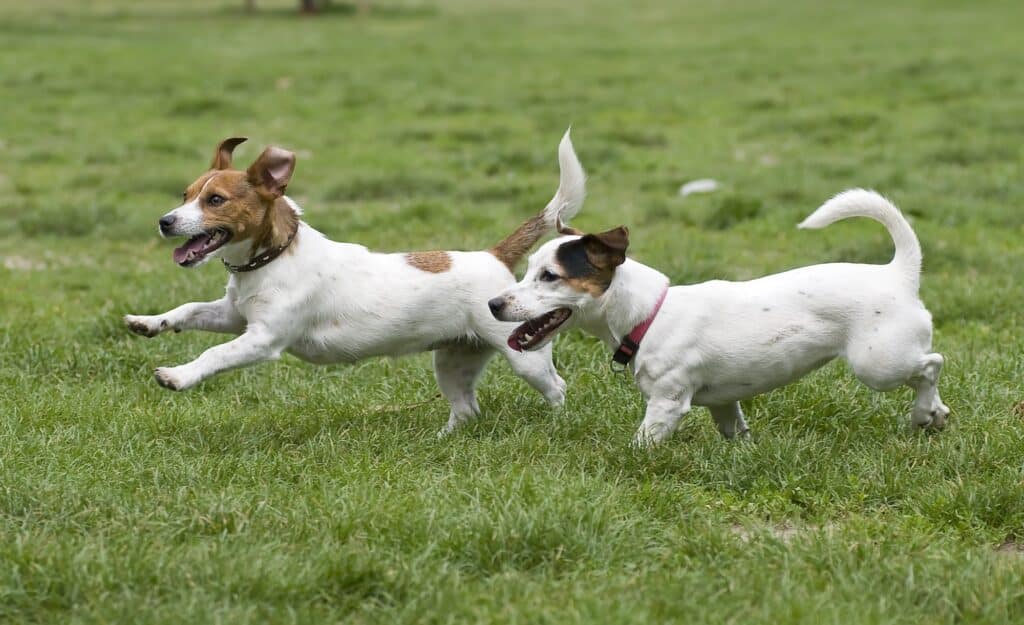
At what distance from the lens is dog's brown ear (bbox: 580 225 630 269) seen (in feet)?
16.6

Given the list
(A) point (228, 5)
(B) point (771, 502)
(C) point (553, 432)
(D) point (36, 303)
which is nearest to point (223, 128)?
(D) point (36, 303)

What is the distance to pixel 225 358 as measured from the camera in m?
5.38

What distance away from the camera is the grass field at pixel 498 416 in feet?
12.9

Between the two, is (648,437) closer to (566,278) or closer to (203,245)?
(566,278)

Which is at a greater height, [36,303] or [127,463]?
[127,463]

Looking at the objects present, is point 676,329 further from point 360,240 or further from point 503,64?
point 503,64

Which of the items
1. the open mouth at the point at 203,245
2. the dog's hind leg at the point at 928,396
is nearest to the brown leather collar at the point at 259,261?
the open mouth at the point at 203,245

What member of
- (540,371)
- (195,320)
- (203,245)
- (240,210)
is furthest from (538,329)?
(195,320)

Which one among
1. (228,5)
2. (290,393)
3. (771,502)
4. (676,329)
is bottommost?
(228,5)

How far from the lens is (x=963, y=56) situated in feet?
66.0

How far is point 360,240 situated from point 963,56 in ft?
44.6

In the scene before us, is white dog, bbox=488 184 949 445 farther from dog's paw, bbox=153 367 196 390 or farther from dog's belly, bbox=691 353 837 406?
dog's paw, bbox=153 367 196 390

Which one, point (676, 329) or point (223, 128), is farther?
point (223, 128)

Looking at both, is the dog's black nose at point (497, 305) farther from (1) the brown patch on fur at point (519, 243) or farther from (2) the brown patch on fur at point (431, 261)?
(1) the brown patch on fur at point (519, 243)
